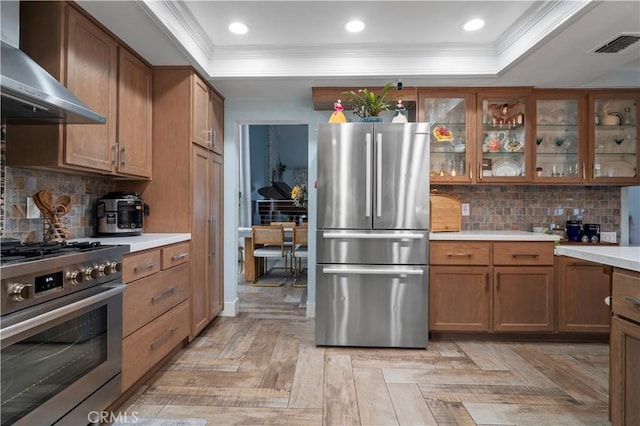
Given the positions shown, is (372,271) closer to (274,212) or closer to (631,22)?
(631,22)

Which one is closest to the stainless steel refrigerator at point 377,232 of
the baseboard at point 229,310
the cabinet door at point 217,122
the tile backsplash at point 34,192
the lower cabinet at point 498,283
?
the lower cabinet at point 498,283

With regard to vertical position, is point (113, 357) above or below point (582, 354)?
above

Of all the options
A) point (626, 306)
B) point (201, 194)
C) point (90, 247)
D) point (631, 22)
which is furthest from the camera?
point (201, 194)

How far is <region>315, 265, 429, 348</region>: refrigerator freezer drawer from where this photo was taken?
2.74 meters

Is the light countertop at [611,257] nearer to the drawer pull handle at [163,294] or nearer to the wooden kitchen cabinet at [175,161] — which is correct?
the drawer pull handle at [163,294]

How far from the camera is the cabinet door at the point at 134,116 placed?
7.64ft

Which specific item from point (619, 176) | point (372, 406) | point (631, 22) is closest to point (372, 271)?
point (372, 406)

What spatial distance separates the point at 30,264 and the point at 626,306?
7.53 feet

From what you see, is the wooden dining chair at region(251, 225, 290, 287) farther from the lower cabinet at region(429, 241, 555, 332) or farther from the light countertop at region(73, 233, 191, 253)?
the lower cabinet at region(429, 241, 555, 332)

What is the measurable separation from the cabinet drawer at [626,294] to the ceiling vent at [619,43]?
1792mm

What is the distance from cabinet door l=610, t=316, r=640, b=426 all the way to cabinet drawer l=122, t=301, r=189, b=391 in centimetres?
233

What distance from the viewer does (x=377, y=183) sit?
275cm

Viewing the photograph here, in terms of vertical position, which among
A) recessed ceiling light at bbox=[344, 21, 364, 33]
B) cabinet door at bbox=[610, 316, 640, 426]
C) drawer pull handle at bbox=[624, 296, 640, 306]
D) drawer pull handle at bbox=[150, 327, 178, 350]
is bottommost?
drawer pull handle at bbox=[150, 327, 178, 350]

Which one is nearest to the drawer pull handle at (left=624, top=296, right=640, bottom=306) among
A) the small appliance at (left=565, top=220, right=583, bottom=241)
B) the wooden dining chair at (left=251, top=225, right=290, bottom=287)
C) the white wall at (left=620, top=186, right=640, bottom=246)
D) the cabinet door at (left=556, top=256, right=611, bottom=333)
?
the cabinet door at (left=556, top=256, right=611, bottom=333)
